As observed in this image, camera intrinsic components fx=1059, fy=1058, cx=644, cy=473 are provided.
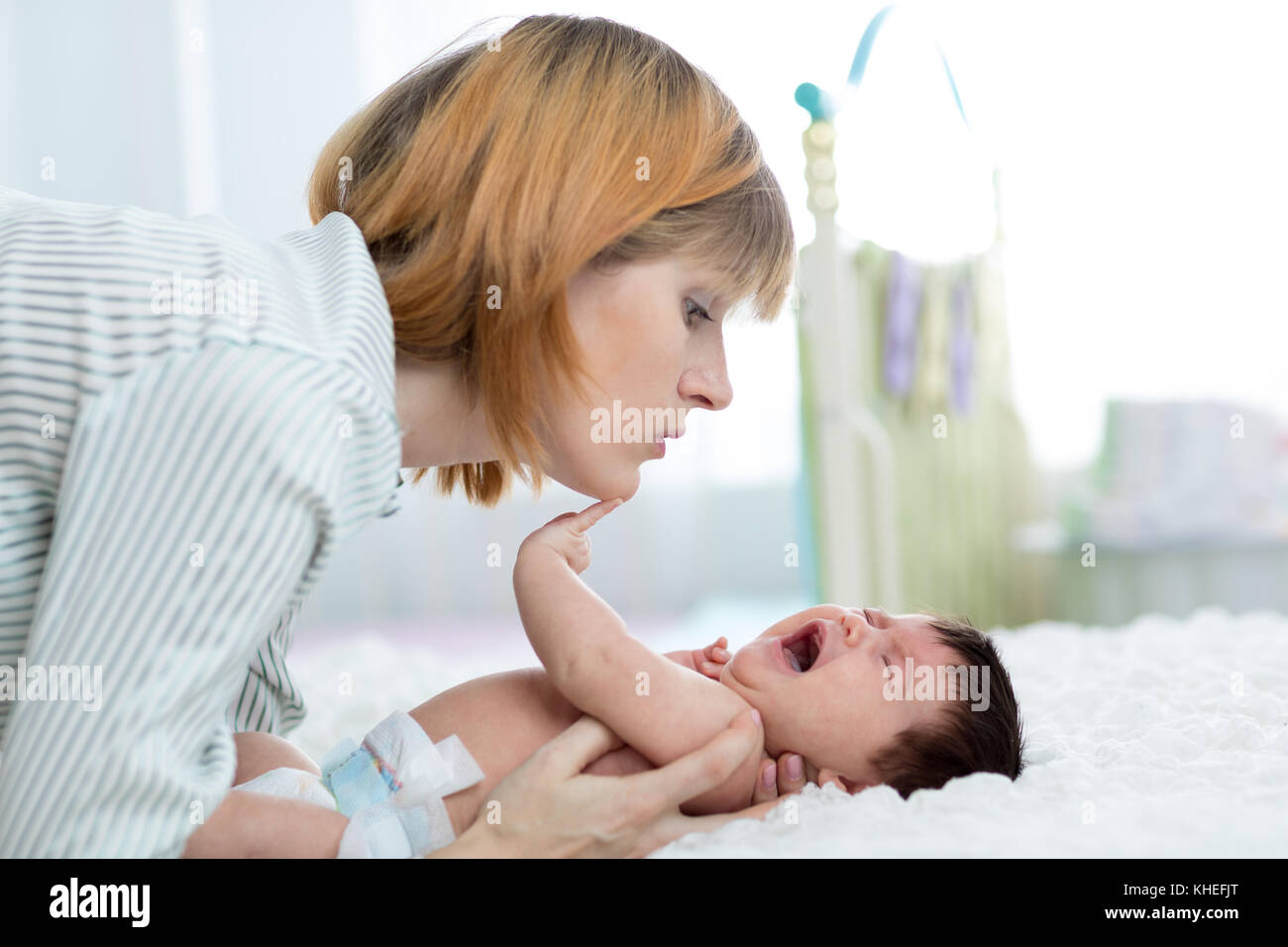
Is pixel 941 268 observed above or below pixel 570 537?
above

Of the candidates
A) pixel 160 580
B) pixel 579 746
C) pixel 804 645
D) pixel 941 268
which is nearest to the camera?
pixel 160 580

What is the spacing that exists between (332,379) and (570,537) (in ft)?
0.98

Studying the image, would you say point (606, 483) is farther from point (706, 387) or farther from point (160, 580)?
point (160, 580)

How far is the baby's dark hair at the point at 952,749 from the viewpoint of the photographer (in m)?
0.85

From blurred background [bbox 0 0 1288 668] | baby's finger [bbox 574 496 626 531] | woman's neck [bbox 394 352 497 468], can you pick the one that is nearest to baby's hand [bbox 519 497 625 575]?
baby's finger [bbox 574 496 626 531]

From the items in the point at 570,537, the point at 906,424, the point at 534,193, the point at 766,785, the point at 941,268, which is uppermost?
the point at 941,268

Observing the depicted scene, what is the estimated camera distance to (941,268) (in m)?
2.55

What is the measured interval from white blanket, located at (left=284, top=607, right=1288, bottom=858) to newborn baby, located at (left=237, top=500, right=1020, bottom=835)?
76mm

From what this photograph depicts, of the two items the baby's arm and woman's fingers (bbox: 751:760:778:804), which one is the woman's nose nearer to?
the baby's arm

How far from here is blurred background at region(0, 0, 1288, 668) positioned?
107 inches

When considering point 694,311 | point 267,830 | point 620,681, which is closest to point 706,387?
point 694,311

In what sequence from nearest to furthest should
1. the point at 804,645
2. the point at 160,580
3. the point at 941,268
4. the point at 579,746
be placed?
the point at 160,580 → the point at 579,746 → the point at 804,645 → the point at 941,268

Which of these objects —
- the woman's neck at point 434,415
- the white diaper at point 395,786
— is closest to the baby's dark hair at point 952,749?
the white diaper at point 395,786

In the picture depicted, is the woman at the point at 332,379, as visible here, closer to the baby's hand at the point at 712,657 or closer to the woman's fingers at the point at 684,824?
the woman's fingers at the point at 684,824
